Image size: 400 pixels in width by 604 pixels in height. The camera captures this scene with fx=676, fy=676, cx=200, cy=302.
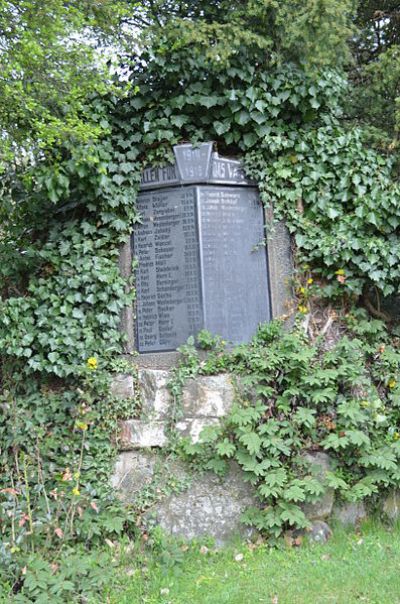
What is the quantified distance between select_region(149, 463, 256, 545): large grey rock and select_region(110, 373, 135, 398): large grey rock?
89 cm

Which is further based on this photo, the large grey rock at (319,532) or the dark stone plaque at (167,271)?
the dark stone plaque at (167,271)

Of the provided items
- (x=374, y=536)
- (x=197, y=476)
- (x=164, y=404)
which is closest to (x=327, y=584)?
(x=374, y=536)

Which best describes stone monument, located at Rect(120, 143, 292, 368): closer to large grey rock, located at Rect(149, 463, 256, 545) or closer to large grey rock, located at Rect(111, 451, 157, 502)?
large grey rock, located at Rect(111, 451, 157, 502)

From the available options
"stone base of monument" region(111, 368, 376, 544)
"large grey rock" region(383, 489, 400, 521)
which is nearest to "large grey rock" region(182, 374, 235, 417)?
"stone base of monument" region(111, 368, 376, 544)

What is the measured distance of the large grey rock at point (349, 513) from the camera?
17.4 feet

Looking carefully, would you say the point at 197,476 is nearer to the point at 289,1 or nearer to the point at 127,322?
the point at 127,322

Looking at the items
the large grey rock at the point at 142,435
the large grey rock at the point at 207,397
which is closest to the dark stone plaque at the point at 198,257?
the large grey rock at the point at 207,397

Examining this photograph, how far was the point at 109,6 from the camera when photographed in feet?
16.9

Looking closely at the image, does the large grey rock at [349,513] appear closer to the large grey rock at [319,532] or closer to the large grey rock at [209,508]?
the large grey rock at [319,532]

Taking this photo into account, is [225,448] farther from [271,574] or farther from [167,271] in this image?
[167,271]

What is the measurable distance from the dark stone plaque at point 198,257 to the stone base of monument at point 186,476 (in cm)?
48

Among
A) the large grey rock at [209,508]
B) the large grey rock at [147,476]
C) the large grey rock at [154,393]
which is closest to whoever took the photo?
the large grey rock at [209,508]

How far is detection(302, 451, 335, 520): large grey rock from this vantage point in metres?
5.18

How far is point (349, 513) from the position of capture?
17.6 feet
